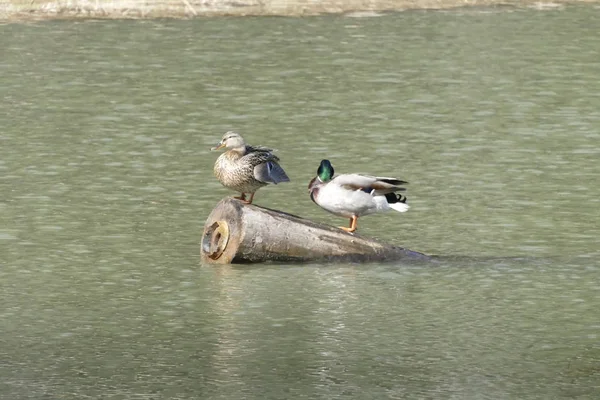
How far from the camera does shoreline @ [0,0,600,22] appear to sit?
3003cm

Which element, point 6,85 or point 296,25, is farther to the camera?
point 296,25

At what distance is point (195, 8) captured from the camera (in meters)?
30.4

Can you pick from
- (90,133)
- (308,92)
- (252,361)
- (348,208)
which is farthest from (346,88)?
(252,361)

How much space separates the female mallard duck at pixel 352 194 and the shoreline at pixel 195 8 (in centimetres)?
1579

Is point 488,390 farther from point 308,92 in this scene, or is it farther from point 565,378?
point 308,92

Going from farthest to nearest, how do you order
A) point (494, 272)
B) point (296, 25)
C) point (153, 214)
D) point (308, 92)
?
1. point (296, 25)
2. point (308, 92)
3. point (153, 214)
4. point (494, 272)

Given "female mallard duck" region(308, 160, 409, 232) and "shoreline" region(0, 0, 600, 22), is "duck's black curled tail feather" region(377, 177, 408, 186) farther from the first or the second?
"shoreline" region(0, 0, 600, 22)

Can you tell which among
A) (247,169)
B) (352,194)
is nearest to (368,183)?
(352,194)

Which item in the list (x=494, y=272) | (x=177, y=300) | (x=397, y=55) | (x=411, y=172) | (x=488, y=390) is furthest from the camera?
(x=397, y=55)

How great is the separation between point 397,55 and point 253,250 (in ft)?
40.7

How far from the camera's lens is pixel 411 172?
18094 mm

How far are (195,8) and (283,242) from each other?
55.5ft

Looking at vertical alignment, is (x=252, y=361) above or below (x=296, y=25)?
below

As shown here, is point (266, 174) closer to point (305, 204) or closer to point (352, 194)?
point (352, 194)
